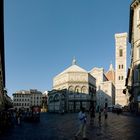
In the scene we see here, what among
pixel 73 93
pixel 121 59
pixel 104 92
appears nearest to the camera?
pixel 73 93

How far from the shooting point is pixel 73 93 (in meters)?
111

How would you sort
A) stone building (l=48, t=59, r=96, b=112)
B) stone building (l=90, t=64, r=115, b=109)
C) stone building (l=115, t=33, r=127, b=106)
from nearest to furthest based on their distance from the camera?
stone building (l=48, t=59, r=96, b=112) < stone building (l=115, t=33, r=127, b=106) < stone building (l=90, t=64, r=115, b=109)

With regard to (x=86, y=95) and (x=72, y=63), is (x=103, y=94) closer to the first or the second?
(x=72, y=63)

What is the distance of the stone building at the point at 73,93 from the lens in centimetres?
10900

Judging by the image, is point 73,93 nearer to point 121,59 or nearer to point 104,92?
point 121,59

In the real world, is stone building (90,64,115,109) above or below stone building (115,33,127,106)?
below

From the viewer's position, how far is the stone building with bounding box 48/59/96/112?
109m

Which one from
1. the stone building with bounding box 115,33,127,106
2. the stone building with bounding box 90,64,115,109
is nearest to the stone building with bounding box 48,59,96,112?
the stone building with bounding box 115,33,127,106

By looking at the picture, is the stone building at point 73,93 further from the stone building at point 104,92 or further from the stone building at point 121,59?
the stone building at point 104,92

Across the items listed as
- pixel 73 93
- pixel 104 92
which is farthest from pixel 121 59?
pixel 104 92

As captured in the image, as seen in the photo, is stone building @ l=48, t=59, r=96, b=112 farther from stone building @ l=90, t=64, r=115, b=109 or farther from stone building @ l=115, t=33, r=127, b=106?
stone building @ l=90, t=64, r=115, b=109

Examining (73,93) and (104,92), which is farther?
(104,92)

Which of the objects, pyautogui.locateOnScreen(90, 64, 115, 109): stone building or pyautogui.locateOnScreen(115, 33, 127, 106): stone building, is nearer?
pyautogui.locateOnScreen(115, 33, 127, 106): stone building

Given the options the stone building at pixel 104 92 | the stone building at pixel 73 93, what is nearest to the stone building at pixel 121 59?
the stone building at pixel 73 93
